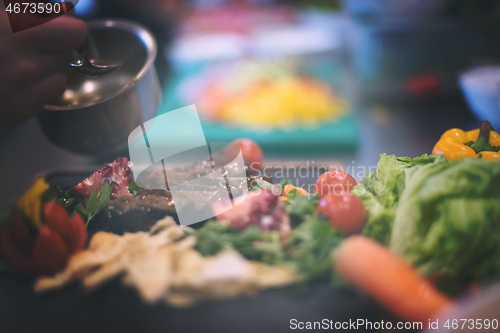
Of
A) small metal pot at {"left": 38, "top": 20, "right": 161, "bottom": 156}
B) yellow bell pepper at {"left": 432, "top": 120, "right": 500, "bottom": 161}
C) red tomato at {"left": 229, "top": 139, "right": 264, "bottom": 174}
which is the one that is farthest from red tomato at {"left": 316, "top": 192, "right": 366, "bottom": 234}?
small metal pot at {"left": 38, "top": 20, "right": 161, "bottom": 156}

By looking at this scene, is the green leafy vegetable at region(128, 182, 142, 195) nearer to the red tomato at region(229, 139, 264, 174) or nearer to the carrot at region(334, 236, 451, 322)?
the red tomato at region(229, 139, 264, 174)

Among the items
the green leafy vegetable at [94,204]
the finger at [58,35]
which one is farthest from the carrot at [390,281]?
the finger at [58,35]

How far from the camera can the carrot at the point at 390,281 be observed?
0.67 metres

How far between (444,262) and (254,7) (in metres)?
3.23

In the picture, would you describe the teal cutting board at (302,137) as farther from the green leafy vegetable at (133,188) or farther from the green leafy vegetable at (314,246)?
the green leafy vegetable at (314,246)

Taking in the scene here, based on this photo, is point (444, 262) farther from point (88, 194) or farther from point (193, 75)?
point (193, 75)

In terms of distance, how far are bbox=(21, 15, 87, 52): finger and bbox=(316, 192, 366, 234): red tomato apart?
86 cm

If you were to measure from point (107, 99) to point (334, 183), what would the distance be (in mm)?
821

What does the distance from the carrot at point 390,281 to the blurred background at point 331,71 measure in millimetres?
1776

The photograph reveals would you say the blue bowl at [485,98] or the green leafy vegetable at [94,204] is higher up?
the blue bowl at [485,98]

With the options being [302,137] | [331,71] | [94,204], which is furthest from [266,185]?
[331,71]

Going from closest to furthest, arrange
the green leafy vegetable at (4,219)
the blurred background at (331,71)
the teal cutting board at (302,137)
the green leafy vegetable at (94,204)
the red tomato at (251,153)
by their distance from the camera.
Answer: the green leafy vegetable at (4,219), the green leafy vegetable at (94,204), the red tomato at (251,153), the teal cutting board at (302,137), the blurred background at (331,71)

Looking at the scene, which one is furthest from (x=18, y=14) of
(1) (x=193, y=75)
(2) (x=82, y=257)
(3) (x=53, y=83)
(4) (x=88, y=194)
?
(1) (x=193, y=75)

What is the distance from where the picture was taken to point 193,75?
300 cm
